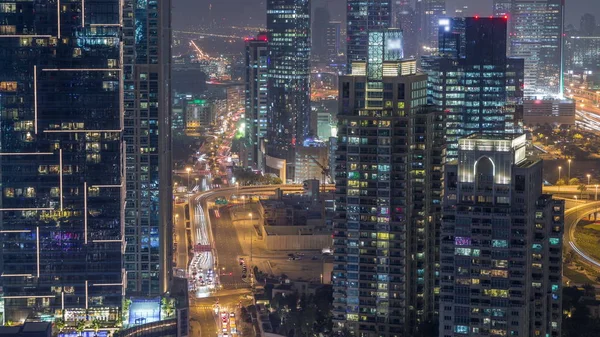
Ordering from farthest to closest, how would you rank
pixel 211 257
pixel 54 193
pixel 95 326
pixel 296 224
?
pixel 296 224 < pixel 211 257 < pixel 95 326 < pixel 54 193

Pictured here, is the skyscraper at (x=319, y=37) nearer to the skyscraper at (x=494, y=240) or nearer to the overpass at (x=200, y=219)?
the overpass at (x=200, y=219)

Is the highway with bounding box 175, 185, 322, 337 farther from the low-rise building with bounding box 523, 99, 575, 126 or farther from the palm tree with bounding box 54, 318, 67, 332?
the low-rise building with bounding box 523, 99, 575, 126

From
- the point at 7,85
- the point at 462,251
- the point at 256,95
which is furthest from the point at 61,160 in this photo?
the point at 256,95

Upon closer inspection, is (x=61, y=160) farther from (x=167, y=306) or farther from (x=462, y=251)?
(x=462, y=251)

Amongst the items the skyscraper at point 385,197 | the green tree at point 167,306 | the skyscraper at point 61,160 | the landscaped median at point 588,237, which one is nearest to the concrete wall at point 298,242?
the landscaped median at point 588,237

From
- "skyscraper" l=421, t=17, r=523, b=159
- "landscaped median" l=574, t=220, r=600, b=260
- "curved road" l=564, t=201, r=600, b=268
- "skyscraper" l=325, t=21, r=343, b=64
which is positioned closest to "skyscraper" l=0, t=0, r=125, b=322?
"skyscraper" l=421, t=17, r=523, b=159
